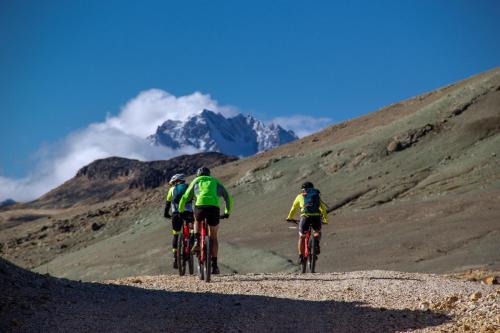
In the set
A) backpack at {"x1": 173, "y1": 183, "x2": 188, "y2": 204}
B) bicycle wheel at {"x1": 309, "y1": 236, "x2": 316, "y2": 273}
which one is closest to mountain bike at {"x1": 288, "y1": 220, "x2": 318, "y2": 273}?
bicycle wheel at {"x1": 309, "y1": 236, "x2": 316, "y2": 273}

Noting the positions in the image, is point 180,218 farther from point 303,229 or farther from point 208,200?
point 303,229

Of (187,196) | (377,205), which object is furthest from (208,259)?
(377,205)

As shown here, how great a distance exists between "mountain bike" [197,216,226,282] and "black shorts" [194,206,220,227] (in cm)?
10

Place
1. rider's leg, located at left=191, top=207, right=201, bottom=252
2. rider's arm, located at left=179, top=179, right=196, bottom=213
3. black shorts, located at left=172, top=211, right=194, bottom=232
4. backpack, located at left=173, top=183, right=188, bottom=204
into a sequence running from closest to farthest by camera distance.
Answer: rider's leg, located at left=191, top=207, right=201, bottom=252 < rider's arm, located at left=179, top=179, right=196, bottom=213 < black shorts, located at left=172, top=211, right=194, bottom=232 < backpack, located at left=173, top=183, right=188, bottom=204

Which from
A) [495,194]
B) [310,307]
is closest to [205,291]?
[310,307]

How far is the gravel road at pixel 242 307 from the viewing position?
28.8 feet

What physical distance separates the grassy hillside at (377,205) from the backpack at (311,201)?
7483mm

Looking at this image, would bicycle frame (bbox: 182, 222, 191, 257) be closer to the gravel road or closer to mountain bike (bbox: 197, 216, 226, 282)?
mountain bike (bbox: 197, 216, 226, 282)

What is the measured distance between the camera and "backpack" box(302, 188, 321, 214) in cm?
1706

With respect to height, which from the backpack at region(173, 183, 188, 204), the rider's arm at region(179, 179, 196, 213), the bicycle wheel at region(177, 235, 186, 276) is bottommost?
the bicycle wheel at region(177, 235, 186, 276)

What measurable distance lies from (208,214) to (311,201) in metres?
3.79

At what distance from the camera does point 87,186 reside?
198 m

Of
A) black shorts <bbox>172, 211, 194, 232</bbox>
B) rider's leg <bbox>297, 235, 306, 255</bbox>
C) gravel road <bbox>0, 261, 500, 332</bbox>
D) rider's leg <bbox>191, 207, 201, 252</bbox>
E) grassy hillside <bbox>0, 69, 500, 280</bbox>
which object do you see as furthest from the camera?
grassy hillside <bbox>0, 69, 500, 280</bbox>

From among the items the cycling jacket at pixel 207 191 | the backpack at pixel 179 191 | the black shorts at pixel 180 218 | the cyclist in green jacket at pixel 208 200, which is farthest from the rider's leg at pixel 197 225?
the backpack at pixel 179 191
